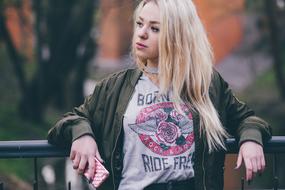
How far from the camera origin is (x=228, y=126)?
13.7ft

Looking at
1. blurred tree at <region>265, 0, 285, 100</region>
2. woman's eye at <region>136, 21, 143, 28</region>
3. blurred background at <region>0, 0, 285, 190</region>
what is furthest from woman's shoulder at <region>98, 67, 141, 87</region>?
blurred tree at <region>265, 0, 285, 100</region>

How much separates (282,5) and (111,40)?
1046 inches

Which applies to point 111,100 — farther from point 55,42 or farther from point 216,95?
point 55,42

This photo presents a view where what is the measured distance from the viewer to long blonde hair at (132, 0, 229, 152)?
388cm

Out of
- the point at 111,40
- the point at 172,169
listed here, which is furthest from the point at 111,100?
the point at 111,40

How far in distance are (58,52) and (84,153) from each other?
64.8 ft

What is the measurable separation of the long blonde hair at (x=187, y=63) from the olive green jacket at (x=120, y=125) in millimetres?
54

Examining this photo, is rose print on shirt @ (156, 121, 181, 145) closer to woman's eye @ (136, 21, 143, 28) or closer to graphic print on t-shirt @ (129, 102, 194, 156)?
graphic print on t-shirt @ (129, 102, 194, 156)

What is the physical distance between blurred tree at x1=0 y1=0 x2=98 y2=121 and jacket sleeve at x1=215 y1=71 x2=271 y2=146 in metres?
18.5

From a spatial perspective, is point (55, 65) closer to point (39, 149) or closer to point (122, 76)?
point (39, 149)

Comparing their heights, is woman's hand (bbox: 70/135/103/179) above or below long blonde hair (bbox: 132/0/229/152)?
below

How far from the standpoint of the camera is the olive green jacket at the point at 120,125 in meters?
3.85

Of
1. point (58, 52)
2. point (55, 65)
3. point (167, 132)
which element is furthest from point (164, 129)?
point (55, 65)

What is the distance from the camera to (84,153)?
148 inches
